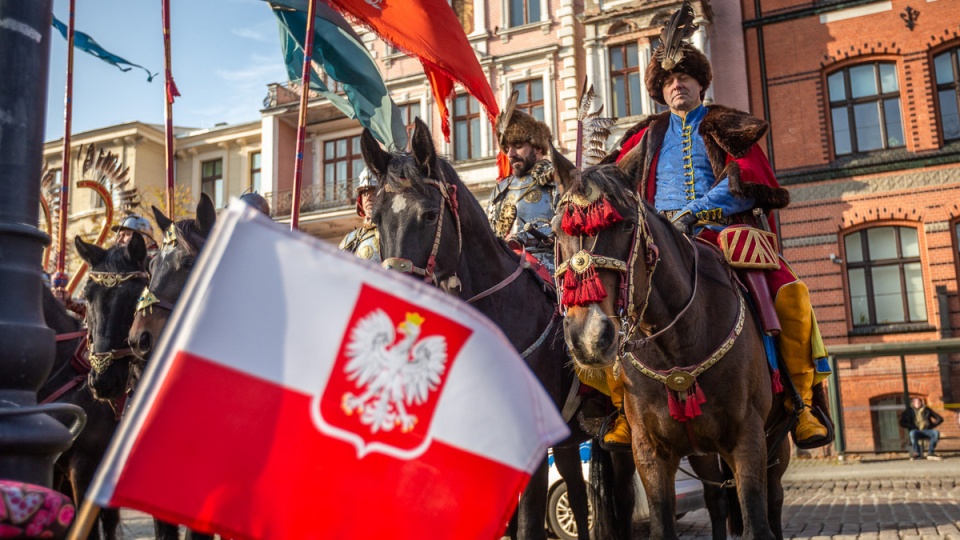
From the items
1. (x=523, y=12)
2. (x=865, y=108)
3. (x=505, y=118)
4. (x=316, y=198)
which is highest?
(x=523, y=12)

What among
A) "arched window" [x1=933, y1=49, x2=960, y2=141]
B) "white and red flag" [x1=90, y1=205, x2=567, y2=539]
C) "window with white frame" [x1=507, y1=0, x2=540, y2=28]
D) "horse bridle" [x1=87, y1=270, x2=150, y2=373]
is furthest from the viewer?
"window with white frame" [x1=507, y1=0, x2=540, y2=28]

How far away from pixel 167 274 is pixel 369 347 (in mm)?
4173

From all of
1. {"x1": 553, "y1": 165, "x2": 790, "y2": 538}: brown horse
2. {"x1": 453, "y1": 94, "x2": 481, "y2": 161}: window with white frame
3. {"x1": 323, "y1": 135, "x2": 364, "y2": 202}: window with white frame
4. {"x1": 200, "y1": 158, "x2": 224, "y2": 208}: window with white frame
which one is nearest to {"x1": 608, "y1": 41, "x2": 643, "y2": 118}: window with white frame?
{"x1": 453, "y1": 94, "x2": 481, "y2": 161}: window with white frame

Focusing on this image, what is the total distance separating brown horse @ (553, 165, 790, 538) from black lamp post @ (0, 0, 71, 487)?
2119 millimetres

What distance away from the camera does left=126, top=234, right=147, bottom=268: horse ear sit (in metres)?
6.44

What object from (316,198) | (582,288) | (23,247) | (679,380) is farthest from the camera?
(316,198)

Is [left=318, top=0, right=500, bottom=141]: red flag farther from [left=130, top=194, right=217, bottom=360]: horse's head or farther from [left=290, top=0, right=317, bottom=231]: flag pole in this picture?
[left=130, top=194, right=217, bottom=360]: horse's head

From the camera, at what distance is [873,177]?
2133 cm

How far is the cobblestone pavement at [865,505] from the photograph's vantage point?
7.88 meters

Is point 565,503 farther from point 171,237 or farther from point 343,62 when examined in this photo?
point 343,62

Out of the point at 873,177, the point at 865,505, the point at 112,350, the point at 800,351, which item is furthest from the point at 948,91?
the point at 112,350

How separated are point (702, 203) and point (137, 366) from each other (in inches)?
169

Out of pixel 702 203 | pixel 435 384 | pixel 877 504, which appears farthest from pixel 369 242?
pixel 877 504

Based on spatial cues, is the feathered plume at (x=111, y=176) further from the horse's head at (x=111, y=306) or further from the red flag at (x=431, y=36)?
the red flag at (x=431, y=36)
